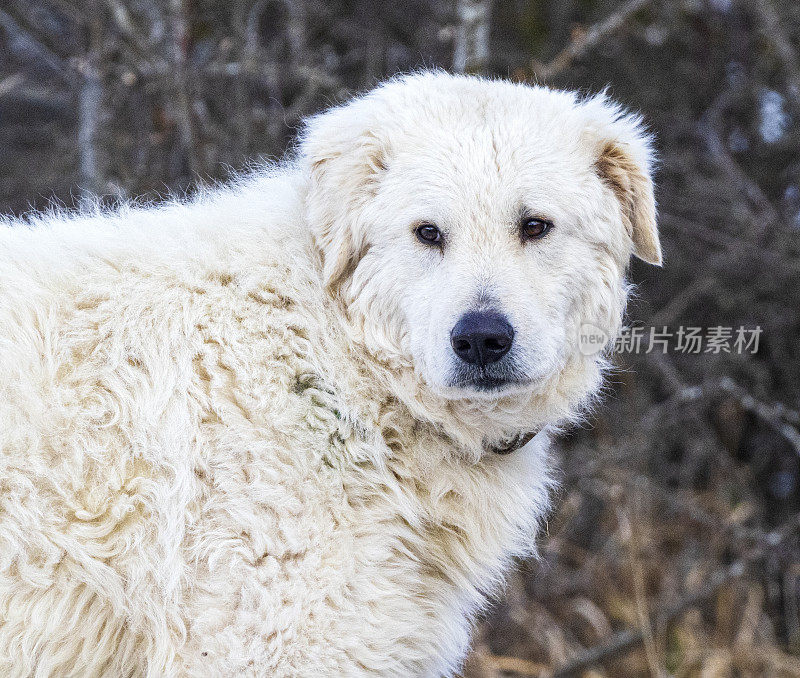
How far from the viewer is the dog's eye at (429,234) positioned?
274 centimetres

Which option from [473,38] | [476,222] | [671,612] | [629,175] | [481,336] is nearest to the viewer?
[481,336]

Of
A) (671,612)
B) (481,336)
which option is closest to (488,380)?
(481,336)

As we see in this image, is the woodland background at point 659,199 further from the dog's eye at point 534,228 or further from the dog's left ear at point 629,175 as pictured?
the dog's eye at point 534,228

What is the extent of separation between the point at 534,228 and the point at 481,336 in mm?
454

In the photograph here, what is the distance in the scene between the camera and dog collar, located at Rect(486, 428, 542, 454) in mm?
2966

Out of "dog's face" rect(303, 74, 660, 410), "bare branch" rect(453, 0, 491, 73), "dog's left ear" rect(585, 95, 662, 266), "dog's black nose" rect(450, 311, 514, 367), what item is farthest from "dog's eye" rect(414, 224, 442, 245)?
"bare branch" rect(453, 0, 491, 73)

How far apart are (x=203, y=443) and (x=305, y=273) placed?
2.29 feet

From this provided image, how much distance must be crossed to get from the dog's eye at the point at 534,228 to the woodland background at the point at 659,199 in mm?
2638

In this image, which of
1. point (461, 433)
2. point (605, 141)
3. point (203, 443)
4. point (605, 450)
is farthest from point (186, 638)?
point (605, 450)

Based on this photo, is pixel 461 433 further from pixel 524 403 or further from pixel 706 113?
pixel 706 113

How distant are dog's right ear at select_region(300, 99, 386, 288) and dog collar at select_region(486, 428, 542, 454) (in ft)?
2.70

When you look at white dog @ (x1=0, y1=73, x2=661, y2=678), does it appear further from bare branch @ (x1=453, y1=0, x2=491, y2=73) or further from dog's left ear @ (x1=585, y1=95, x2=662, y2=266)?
bare branch @ (x1=453, y1=0, x2=491, y2=73)

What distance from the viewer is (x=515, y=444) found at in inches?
119

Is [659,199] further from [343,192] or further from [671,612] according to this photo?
[343,192]
